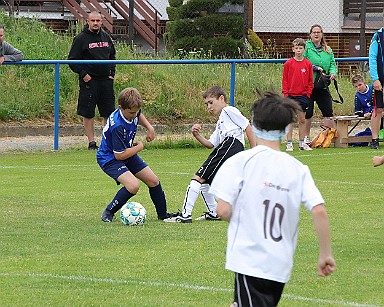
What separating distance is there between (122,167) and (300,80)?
26.5ft

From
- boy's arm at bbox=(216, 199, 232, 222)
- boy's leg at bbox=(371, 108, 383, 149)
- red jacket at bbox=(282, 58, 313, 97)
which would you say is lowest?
boy's leg at bbox=(371, 108, 383, 149)

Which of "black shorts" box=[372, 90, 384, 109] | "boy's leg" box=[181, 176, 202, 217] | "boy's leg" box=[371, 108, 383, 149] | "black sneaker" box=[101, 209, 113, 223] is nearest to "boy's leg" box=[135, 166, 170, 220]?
"boy's leg" box=[181, 176, 202, 217]

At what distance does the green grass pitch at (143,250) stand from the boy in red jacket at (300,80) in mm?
3409

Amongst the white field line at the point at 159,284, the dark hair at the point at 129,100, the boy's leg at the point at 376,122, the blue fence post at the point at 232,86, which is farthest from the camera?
the blue fence post at the point at 232,86

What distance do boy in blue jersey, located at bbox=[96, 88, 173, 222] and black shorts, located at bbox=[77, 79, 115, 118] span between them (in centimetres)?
691

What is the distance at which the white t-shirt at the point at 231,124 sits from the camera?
34.9 feet

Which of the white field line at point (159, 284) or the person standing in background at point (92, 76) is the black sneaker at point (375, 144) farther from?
the white field line at point (159, 284)

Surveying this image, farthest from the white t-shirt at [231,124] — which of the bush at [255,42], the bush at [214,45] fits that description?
the bush at [255,42]

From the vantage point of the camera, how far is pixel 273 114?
17.7 ft

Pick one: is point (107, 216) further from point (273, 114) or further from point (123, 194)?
point (273, 114)

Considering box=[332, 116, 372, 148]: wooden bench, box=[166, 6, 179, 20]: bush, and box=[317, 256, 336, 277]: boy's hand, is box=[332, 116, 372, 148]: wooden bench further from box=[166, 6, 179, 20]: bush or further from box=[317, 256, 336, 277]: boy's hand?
box=[317, 256, 336, 277]: boy's hand

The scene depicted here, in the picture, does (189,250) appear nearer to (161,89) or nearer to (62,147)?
(62,147)

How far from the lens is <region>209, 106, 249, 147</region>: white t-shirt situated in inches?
419

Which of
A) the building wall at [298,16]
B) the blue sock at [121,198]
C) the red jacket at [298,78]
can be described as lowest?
the blue sock at [121,198]
